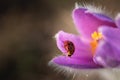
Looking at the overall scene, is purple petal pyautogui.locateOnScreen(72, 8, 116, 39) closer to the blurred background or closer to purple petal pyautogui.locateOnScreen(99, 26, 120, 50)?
purple petal pyautogui.locateOnScreen(99, 26, 120, 50)

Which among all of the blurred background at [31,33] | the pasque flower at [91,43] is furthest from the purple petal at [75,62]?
the blurred background at [31,33]

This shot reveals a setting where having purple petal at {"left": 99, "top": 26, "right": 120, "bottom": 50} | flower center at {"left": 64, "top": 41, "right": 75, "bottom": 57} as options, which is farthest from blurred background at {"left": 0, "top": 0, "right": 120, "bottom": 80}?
purple petal at {"left": 99, "top": 26, "right": 120, "bottom": 50}

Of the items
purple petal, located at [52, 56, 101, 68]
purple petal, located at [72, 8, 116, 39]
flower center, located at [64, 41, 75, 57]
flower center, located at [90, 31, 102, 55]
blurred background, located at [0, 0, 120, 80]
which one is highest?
blurred background, located at [0, 0, 120, 80]

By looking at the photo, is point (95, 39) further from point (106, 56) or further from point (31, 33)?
point (31, 33)

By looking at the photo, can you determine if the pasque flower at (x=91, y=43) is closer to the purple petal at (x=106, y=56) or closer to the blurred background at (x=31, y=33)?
the purple petal at (x=106, y=56)

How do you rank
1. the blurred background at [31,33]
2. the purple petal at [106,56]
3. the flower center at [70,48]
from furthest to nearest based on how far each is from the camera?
the blurred background at [31,33]
the flower center at [70,48]
the purple petal at [106,56]

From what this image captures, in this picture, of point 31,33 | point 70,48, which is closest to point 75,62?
point 70,48

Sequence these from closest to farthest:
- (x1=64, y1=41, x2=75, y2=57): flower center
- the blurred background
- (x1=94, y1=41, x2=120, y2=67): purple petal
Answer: (x1=94, y1=41, x2=120, y2=67): purple petal < (x1=64, y1=41, x2=75, y2=57): flower center < the blurred background
